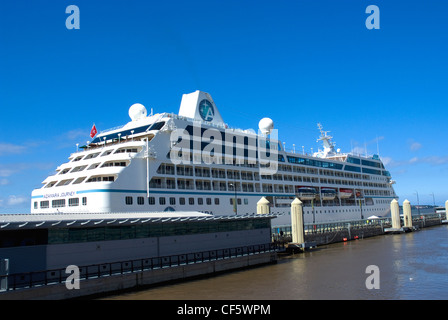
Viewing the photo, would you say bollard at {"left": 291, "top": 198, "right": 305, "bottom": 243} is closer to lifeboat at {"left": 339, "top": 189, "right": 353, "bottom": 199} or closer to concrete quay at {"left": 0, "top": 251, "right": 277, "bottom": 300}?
concrete quay at {"left": 0, "top": 251, "right": 277, "bottom": 300}

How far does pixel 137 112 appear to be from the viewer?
164 ft

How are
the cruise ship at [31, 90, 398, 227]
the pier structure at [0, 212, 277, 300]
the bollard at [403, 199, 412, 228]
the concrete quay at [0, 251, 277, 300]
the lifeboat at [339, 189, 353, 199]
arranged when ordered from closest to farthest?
the concrete quay at [0, 251, 277, 300], the pier structure at [0, 212, 277, 300], the cruise ship at [31, 90, 398, 227], the bollard at [403, 199, 412, 228], the lifeboat at [339, 189, 353, 199]

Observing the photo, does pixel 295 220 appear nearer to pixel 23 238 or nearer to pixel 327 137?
pixel 23 238

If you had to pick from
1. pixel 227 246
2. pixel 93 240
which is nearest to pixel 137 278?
pixel 93 240

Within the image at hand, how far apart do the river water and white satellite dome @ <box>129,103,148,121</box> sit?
2579 centimetres

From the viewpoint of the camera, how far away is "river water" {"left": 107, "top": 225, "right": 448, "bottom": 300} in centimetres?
2192

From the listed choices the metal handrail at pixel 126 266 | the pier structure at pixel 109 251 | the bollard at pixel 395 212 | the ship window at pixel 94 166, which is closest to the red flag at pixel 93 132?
the ship window at pixel 94 166

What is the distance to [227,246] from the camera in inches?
1288

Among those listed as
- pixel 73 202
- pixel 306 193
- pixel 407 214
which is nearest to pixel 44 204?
pixel 73 202

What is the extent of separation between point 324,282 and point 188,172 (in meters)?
23.3

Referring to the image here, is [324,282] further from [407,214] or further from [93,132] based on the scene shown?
[407,214]

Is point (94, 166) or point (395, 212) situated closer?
point (94, 166)

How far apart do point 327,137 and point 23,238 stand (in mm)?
73595

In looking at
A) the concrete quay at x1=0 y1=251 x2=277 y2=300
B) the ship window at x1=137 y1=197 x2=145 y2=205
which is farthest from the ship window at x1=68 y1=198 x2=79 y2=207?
the concrete quay at x1=0 y1=251 x2=277 y2=300
